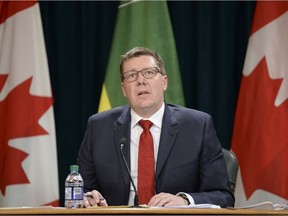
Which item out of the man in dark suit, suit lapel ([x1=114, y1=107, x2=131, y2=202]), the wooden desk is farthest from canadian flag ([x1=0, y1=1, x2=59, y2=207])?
the wooden desk

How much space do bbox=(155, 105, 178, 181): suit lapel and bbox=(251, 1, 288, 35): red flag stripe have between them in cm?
144

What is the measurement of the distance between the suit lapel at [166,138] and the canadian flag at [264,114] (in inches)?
45.3

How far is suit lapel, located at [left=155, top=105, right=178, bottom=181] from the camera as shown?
334cm

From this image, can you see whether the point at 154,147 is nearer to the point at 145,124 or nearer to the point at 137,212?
the point at 145,124

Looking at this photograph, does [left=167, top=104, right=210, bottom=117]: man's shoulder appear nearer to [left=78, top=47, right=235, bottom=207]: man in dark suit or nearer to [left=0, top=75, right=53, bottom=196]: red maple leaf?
[left=78, top=47, right=235, bottom=207]: man in dark suit

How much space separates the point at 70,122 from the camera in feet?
17.0

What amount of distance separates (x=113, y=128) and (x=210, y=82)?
67.9 inches

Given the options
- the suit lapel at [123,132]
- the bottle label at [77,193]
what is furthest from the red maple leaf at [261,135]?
the bottle label at [77,193]

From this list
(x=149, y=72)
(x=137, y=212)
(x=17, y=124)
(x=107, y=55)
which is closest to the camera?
(x=137, y=212)

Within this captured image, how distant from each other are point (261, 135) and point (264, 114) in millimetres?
152

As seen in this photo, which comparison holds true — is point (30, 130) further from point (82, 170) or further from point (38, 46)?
A: point (82, 170)

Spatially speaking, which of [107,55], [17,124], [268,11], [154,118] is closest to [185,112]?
[154,118]

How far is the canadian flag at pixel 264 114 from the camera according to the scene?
172 inches

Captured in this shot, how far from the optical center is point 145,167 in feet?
11.0
